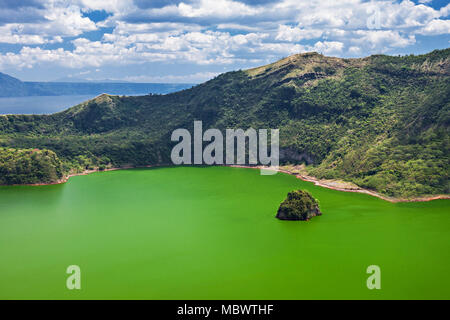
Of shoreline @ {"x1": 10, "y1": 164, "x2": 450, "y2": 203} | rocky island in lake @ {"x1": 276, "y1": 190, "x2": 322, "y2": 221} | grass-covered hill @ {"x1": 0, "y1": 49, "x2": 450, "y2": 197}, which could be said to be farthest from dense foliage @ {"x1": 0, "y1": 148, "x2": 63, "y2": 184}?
rocky island in lake @ {"x1": 276, "y1": 190, "x2": 322, "y2": 221}

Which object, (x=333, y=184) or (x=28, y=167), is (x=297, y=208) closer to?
(x=333, y=184)

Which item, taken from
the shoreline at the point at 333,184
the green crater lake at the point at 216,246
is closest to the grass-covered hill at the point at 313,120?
the shoreline at the point at 333,184

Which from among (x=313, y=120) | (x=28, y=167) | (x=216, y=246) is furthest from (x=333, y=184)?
(x=28, y=167)

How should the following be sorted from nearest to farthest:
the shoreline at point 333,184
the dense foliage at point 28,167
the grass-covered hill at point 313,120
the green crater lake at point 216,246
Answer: the green crater lake at point 216,246 → the shoreline at point 333,184 → the grass-covered hill at point 313,120 → the dense foliage at point 28,167

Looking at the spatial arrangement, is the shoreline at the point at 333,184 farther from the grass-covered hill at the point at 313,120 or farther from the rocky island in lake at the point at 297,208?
the rocky island in lake at the point at 297,208

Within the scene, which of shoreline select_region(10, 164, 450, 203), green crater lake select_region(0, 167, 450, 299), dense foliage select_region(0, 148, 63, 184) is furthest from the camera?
dense foliage select_region(0, 148, 63, 184)

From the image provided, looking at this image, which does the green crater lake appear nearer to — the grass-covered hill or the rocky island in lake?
the rocky island in lake
